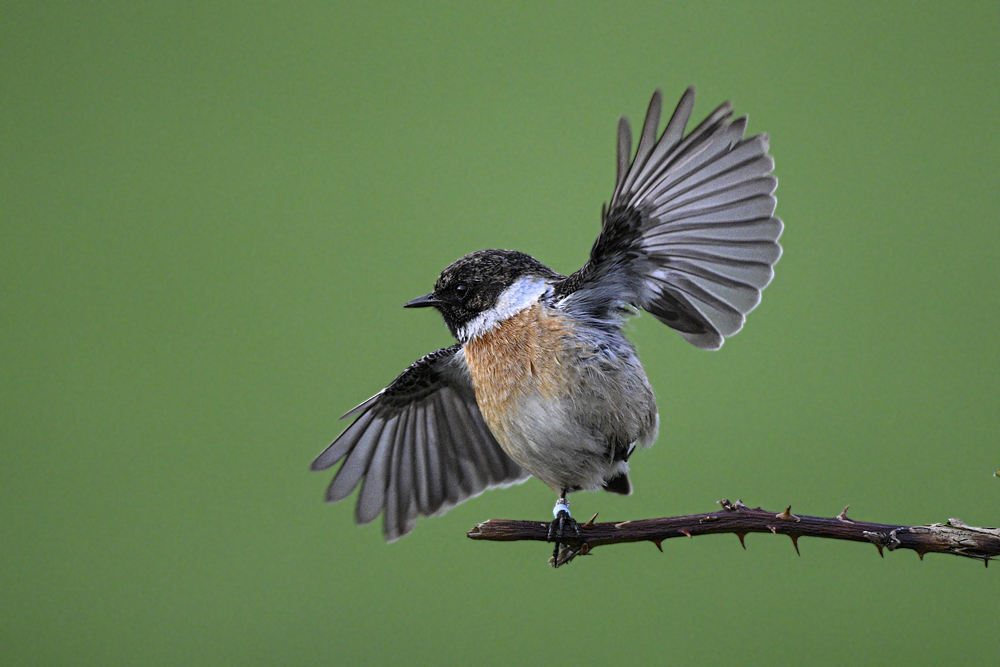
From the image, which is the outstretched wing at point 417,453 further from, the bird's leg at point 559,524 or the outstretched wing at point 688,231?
the outstretched wing at point 688,231

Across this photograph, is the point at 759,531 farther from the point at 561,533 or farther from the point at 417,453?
the point at 417,453

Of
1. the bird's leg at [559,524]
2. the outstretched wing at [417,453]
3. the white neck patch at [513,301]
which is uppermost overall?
the white neck patch at [513,301]

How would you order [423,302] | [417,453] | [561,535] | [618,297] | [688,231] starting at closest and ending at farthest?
[561,535] → [688,231] → [618,297] → [423,302] → [417,453]

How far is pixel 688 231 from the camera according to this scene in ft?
6.03

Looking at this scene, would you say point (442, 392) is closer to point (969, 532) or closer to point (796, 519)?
point (796, 519)

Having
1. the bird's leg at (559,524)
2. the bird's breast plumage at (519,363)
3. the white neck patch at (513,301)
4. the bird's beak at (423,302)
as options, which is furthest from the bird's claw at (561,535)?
the bird's beak at (423,302)

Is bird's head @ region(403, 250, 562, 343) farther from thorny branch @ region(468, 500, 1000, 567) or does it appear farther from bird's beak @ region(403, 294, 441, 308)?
thorny branch @ region(468, 500, 1000, 567)

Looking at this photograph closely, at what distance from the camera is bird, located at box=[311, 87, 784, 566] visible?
5.63ft

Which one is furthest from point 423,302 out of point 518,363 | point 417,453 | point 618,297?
point 417,453

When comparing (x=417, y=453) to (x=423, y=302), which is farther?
(x=417, y=453)

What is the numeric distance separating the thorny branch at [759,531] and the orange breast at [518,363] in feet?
1.05

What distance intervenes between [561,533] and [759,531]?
45 cm

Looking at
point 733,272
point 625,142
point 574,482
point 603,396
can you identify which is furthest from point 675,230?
point 574,482

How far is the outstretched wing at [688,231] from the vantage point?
168 centimetres
